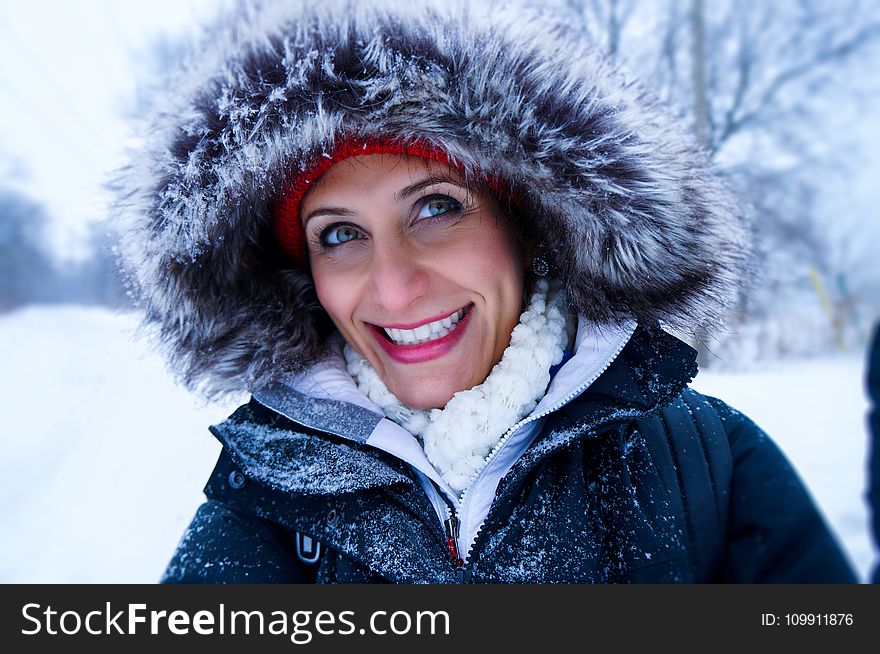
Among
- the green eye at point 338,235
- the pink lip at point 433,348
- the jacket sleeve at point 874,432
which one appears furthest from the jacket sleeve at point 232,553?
the jacket sleeve at point 874,432

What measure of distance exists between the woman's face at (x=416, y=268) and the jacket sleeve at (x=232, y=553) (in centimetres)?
34

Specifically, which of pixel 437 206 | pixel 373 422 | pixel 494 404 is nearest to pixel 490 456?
pixel 494 404

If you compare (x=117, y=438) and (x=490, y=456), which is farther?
(x=117, y=438)

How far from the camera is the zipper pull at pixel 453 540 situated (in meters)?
0.77

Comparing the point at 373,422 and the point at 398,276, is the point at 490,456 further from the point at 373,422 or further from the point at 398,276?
the point at 398,276

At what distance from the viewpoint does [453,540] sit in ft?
2.60

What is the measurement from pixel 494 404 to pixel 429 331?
189 millimetres

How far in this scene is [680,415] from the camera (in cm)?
→ 83

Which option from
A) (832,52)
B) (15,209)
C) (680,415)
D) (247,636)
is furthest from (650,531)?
(15,209)

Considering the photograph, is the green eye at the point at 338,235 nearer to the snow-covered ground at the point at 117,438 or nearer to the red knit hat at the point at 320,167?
the red knit hat at the point at 320,167

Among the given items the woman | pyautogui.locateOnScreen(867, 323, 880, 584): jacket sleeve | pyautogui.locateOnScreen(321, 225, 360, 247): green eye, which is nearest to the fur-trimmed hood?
the woman

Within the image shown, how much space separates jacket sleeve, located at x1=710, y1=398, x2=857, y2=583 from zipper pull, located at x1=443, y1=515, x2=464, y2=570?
0.42 m

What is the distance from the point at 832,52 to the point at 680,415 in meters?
0.92

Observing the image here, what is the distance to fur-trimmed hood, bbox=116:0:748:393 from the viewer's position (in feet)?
2.48
